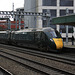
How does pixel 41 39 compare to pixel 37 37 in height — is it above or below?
below

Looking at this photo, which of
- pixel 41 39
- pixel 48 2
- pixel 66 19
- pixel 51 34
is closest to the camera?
pixel 51 34

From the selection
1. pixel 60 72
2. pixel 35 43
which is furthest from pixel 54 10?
pixel 60 72

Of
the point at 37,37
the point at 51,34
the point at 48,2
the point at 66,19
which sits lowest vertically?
the point at 37,37

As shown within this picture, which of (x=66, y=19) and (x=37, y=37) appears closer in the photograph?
(x=66, y=19)

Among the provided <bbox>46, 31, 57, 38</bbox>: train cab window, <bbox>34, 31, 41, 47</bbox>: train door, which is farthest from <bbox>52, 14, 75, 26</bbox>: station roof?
<bbox>34, 31, 41, 47</bbox>: train door

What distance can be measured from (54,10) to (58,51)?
36.9m

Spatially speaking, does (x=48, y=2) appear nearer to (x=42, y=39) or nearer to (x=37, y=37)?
(x=37, y=37)

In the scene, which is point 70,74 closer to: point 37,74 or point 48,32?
point 37,74

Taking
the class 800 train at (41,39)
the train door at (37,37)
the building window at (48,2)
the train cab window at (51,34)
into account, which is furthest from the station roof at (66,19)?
the building window at (48,2)

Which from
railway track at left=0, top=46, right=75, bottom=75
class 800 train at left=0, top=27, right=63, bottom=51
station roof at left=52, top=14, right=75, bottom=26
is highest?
station roof at left=52, top=14, right=75, bottom=26

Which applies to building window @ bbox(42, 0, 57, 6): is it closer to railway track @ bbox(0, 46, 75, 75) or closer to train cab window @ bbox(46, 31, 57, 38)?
train cab window @ bbox(46, 31, 57, 38)

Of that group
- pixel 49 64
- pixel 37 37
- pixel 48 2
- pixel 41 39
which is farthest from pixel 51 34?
pixel 48 2

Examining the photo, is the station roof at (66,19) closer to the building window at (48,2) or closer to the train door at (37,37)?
the train door at (37,37)

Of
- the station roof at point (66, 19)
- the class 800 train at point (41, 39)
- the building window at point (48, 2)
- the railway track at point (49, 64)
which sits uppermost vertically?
the building window at point (48, 2)
